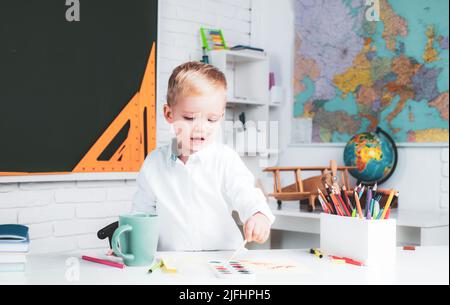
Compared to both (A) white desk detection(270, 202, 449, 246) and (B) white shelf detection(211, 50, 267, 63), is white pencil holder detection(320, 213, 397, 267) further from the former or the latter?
(B) white shelf detection(211, 50, 267, 63)

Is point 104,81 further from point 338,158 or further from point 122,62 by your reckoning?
point 338,158

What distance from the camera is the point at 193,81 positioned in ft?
3.08

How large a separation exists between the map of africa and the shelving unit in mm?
135

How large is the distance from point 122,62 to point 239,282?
3.59 ft

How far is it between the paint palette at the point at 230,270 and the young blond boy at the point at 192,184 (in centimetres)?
19

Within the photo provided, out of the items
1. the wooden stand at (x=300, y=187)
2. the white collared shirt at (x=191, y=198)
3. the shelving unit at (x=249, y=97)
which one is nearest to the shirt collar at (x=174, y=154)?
the white collared shirt at (x=191, y=198)

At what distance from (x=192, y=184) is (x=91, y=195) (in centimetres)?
79

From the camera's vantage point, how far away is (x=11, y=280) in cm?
68

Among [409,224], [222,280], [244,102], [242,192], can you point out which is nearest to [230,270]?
[222,280]

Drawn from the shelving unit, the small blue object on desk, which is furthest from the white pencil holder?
the shelving unit

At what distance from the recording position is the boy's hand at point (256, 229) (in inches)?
32.2

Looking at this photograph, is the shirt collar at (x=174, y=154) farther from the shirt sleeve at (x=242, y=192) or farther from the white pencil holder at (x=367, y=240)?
the white pencil holder at (x=367, y=240)

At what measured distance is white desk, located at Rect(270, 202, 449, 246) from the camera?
4.97ft

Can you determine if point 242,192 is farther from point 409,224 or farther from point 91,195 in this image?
point 91,195
